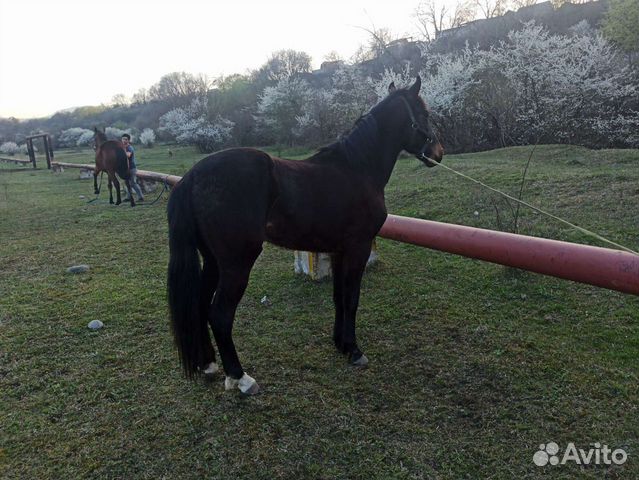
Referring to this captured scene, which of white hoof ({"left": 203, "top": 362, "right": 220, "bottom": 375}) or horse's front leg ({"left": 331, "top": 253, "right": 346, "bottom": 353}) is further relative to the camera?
horse's front leg ({"left": 331, "top": 253, "right": 346, "bottom": 353})

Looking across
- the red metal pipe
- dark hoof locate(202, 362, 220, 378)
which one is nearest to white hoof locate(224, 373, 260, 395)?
dark hoof locate(202, 362, 220, 378)

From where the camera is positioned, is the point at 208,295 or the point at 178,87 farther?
the point at 178,87

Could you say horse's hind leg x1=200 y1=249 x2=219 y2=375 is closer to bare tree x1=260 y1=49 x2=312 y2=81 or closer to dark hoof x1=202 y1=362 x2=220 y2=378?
dark hoof x1=202 y1=362 x2=220 y2=378

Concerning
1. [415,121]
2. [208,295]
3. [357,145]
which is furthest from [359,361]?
[415,121]

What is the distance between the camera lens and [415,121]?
12.5 ft

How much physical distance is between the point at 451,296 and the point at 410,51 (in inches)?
1501

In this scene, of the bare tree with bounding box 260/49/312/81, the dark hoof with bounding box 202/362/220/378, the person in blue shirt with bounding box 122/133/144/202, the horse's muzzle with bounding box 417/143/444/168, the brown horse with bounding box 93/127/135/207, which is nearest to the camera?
the dark hoof with bounding box 202/362/220/378

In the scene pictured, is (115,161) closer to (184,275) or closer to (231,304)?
(184,275)

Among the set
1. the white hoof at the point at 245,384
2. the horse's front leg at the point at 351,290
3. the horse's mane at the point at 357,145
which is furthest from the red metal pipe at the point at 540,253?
the white hoof at the point at 245,384

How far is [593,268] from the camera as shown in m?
2.84

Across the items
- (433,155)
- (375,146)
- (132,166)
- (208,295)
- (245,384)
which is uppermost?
(132,166)

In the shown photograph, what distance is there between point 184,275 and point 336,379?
1.35 m

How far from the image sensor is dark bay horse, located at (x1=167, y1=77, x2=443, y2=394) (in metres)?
2.91

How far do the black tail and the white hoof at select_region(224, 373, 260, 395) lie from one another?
30 centimetres
